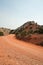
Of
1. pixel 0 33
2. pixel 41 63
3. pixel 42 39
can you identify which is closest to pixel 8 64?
pixel 41 63

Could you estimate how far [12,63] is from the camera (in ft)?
36.9

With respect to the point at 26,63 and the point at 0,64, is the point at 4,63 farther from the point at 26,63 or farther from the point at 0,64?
the point at 26,63

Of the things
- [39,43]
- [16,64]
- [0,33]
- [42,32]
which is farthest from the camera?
[0,33]

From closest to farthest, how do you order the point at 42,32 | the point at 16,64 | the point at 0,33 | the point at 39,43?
the point at 16,64
the point at 39,43
the point at 42,32
the point at 0,33

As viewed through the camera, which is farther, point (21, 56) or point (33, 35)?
point (33, 35)

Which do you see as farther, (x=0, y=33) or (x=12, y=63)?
(x=0, y=33)

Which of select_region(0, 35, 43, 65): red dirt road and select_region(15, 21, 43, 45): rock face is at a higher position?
select_region(15, 21, 43, 45): rock face

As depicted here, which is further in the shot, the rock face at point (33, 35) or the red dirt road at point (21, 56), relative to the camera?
the rock face at point (33, 35)

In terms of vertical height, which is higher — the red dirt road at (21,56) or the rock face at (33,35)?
the rock face at (33,35)

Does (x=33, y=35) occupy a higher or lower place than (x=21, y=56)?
higher

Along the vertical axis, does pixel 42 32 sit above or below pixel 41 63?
above

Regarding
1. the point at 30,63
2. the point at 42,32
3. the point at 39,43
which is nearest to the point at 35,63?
the point at 30,63

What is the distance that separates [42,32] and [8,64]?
1909 centimetres

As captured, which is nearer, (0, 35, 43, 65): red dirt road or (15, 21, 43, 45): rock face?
(0, 35, 43, 65): red dirt road
